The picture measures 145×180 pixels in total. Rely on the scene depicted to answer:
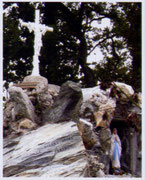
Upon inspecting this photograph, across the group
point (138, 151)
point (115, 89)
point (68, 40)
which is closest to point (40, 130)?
point (115, 89)

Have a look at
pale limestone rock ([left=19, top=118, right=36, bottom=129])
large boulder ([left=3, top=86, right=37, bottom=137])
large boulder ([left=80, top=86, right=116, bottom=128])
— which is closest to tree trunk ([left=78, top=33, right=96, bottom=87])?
large boulder ([left=80, top=86, right=116, bottom=128])

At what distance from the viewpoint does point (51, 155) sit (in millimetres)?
6668

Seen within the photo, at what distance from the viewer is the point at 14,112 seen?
8.20 m

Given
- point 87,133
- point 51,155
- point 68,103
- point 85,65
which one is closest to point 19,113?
point 68,103

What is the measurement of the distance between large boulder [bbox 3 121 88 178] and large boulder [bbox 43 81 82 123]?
0.50ft

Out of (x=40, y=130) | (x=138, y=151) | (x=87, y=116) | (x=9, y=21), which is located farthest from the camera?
(x=9, y=21)

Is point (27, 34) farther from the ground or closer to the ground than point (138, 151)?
farther from the ground

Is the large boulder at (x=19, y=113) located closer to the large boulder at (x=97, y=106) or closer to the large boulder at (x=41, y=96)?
the large boulder at (x=41, y=96)

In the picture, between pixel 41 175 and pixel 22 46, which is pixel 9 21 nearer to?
pixel 22 46

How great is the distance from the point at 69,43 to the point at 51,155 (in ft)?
42.1

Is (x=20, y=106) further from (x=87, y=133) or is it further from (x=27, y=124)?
(x=87, y=133)

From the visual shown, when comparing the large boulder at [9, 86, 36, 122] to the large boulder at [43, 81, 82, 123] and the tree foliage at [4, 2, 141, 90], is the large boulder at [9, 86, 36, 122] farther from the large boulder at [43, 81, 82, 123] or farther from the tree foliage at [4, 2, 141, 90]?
the tree foliage at [4, 2, 141, 90]

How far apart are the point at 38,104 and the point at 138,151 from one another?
5.20m

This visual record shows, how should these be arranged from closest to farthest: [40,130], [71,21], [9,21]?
[40,130] < [9,21] < [71,21]
